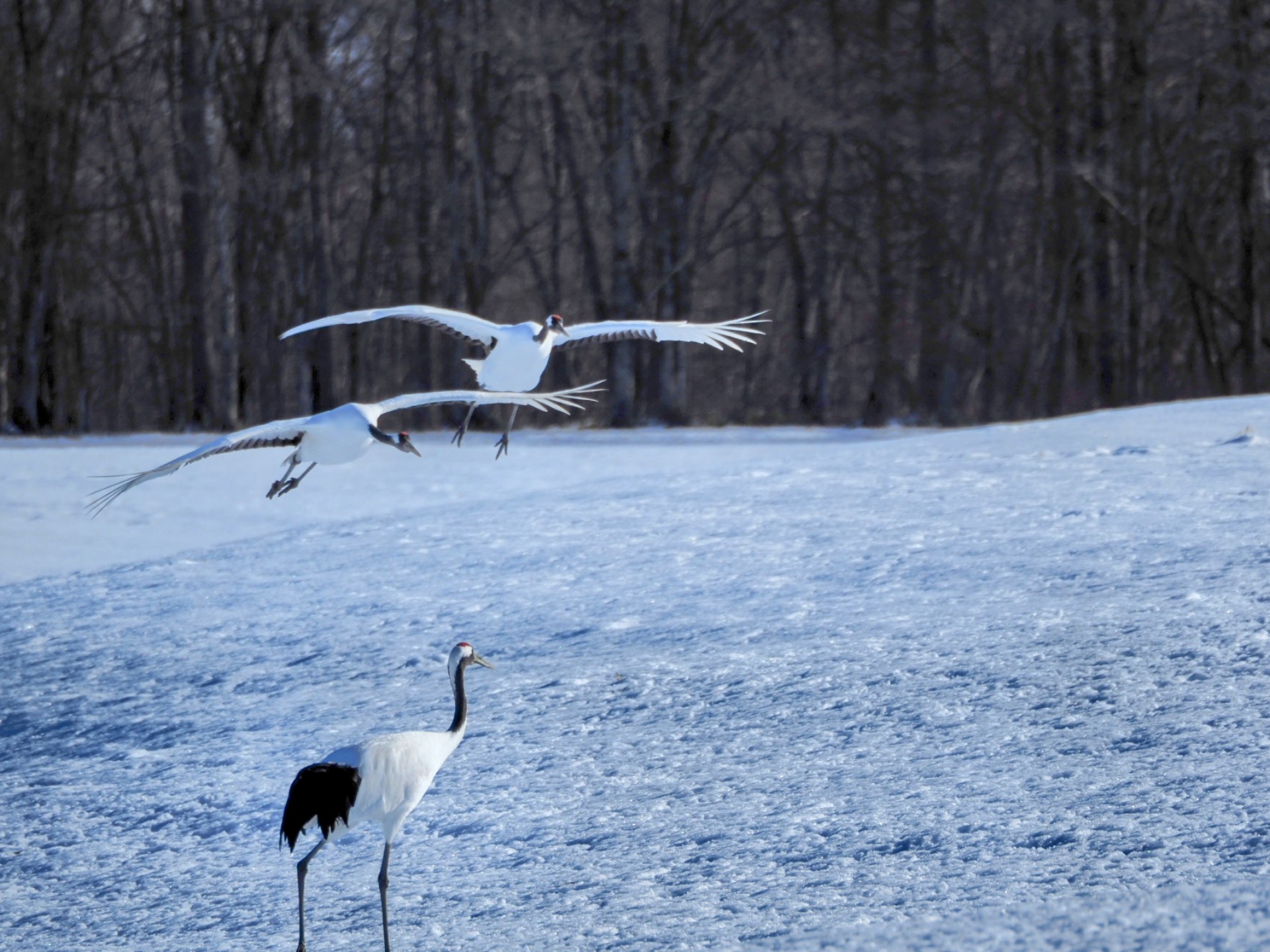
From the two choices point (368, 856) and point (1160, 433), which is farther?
point (1160, 433)

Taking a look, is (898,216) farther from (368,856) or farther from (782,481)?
(368,856)

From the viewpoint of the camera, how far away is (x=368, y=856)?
625 centimetres

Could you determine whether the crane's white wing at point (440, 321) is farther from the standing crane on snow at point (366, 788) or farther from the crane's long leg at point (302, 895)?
the crane's long leg at point (302, 895)

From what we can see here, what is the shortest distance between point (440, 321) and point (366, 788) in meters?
1.53

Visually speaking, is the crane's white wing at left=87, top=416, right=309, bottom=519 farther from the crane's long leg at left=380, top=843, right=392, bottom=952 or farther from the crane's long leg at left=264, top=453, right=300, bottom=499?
the crane's long leg at left=380, top=843, right=392, bottom=952

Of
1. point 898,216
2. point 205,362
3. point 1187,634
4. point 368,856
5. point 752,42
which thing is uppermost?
point 752,42

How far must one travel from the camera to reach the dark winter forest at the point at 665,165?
21.7m

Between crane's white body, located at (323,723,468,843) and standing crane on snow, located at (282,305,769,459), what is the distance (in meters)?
1.07

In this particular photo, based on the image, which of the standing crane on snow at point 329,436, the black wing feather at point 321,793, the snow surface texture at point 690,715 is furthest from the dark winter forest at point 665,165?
the standing crane on snow at point 329,436

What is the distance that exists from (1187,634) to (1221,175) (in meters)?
22.4

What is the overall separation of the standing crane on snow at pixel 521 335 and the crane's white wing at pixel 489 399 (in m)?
0.08

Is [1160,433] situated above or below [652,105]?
below

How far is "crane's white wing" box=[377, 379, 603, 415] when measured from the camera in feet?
13.0

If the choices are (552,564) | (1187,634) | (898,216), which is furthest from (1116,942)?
(898,216)
